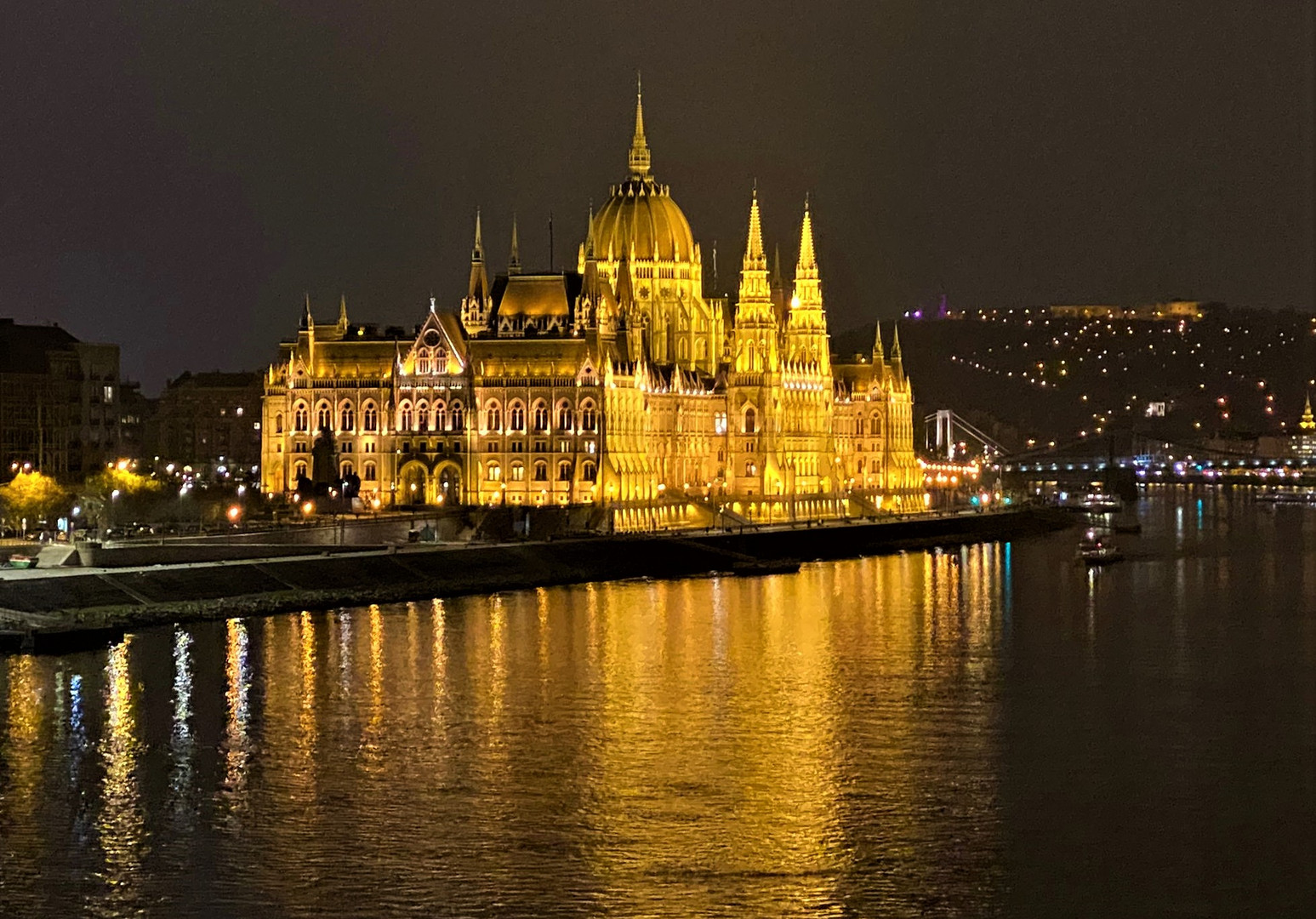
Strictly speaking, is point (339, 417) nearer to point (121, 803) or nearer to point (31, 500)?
point (31, 500)

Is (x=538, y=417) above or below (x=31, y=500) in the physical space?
above

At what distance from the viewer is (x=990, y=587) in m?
97.8

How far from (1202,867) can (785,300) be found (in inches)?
4609

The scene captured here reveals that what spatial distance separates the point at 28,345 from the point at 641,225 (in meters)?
42.2

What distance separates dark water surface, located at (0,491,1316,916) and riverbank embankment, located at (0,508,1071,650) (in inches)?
81.3

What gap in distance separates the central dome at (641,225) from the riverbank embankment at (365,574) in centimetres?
2550

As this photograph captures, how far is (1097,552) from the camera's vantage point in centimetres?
11681

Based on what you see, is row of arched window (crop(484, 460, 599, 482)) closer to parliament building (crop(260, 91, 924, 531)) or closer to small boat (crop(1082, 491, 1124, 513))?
parliament building (crop(260, 91, 924, 531))

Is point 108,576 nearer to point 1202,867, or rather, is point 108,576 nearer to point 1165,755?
point 1165,755

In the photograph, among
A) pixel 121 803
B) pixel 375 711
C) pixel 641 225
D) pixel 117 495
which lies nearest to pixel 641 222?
pixel 641 225

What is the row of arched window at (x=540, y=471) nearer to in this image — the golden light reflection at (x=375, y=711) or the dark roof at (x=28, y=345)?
the dark roof at (x=28, y=345)

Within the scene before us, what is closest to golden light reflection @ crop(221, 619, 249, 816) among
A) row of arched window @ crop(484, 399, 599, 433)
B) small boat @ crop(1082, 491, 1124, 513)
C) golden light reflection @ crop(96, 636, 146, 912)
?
golden light reflection @ crop(96, 636, 146, 912)

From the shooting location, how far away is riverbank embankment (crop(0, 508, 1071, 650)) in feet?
225

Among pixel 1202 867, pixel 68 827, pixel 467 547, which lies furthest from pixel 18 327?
pixel 1202 867
